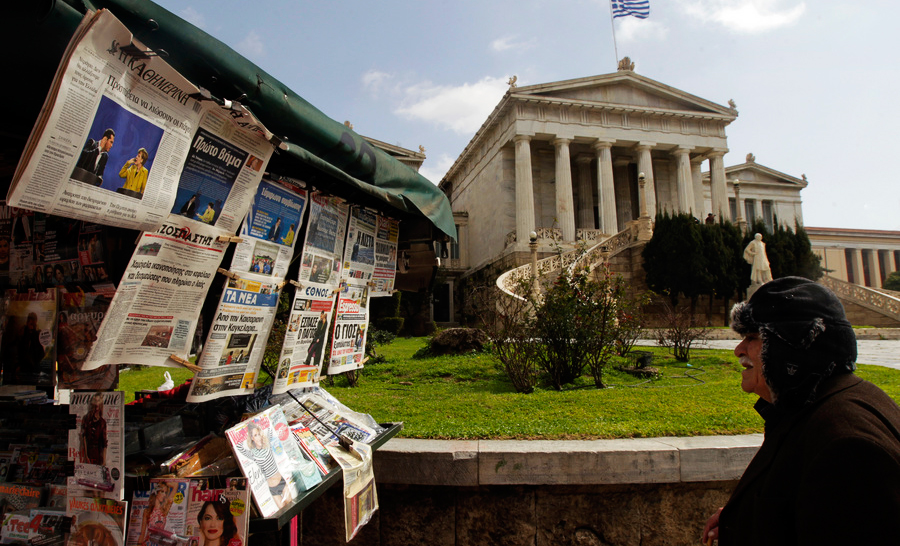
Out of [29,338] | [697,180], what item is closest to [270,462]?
[29,338]

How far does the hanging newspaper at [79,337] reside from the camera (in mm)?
2213

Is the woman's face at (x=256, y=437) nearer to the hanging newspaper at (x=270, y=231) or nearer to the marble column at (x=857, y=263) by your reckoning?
the hanging newspaper at (x=270, y=231)

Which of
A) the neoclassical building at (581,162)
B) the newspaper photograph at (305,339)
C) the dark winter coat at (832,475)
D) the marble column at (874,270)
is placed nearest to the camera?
the dark winter coat at (832,475)

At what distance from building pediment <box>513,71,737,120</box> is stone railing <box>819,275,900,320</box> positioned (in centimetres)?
1244

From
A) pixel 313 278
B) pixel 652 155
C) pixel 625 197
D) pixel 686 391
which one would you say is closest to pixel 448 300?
pixel 625 197

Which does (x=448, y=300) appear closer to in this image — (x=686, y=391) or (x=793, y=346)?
(x=686, y=391)

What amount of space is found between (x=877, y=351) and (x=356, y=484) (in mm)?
14654

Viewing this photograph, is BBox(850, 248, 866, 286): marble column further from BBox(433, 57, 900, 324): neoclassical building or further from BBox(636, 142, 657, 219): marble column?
BBox(636, 142, 657, 219): marble column

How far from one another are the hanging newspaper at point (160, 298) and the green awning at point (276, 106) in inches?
21.2

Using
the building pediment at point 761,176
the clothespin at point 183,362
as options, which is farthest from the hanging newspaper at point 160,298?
the building pediment at point 761,176

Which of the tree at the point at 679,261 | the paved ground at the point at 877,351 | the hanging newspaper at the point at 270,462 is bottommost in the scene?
the paved ground at the point at 877,351

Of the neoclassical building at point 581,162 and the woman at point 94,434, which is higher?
the neoclassical building at point 581,162

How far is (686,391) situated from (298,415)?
5559 mm

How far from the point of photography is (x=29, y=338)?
2322mm
